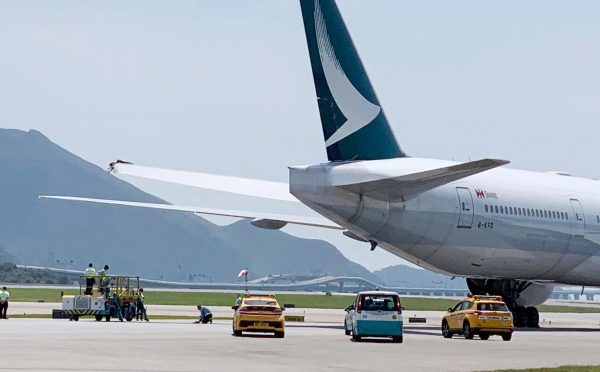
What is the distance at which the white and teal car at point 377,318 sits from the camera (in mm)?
41844

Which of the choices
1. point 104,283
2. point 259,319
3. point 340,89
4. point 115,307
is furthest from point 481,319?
point 104,283

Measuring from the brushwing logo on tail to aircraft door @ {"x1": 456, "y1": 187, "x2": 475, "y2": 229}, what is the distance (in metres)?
5.97

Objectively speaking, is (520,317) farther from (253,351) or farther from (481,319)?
(253,351)

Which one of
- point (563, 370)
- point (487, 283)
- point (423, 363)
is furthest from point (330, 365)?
point (487, 283)

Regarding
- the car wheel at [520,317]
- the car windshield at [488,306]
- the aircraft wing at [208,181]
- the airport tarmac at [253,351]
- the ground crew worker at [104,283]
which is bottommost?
the airport tarmac at [253,351]

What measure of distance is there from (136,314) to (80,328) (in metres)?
12.0

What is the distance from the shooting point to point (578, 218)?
55.2 metres

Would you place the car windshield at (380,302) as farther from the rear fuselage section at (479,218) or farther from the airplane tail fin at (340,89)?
the airplane tail fin at (340,89)

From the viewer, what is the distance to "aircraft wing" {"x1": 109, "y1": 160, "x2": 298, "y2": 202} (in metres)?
38.0

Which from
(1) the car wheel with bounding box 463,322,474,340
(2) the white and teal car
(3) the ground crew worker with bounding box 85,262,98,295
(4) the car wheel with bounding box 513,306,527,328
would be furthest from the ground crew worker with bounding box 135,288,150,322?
(4) the car wheel with bounding box 513,306,527,328

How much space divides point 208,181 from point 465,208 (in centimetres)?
1382

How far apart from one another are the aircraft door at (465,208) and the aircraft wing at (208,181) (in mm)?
8103

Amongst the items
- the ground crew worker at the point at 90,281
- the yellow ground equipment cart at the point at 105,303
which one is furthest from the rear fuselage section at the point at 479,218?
the ground crew worker at the point at 90,281

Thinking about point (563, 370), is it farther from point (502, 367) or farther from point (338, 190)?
point (338, 190)
